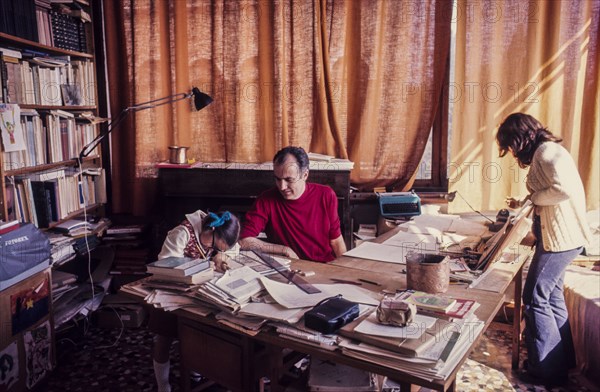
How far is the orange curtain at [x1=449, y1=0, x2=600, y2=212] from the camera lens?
3477mm

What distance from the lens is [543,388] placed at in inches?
108

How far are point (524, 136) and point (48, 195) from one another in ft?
8.96

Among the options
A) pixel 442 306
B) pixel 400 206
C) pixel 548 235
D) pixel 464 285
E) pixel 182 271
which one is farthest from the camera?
pixel 400 206

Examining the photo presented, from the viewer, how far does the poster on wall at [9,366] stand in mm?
2494

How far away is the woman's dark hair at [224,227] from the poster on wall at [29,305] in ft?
3.44

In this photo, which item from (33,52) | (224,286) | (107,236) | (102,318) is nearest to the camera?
(224,286)

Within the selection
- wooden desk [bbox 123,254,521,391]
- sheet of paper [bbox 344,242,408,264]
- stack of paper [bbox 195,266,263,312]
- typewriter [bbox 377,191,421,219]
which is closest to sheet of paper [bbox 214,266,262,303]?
stack of paper [bbox 195,266,263,312]

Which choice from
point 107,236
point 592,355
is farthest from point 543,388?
point 107,236

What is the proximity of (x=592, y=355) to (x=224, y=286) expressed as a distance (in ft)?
6.98

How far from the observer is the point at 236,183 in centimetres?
366

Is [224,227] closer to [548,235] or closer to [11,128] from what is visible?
[11,128]

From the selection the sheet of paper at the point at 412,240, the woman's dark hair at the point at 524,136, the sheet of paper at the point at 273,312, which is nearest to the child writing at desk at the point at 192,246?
the sheet of paper at the point at 273,312

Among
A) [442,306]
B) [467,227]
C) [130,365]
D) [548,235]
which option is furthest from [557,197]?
[130,365]

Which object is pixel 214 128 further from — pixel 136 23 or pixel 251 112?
pixel 136 23
